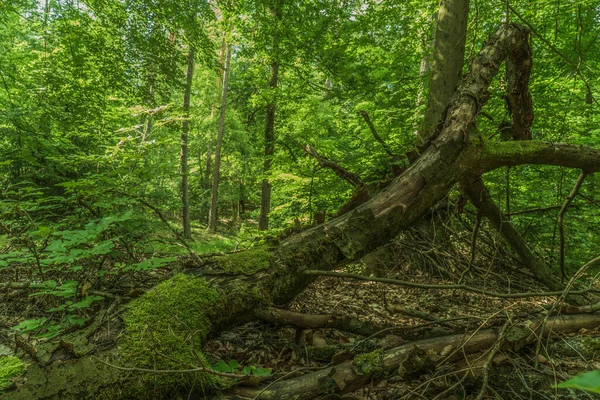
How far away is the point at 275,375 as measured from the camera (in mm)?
1739

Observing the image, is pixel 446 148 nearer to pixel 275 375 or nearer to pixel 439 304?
pixel 439 304

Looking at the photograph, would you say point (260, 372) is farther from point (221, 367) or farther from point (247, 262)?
point (247, 262)

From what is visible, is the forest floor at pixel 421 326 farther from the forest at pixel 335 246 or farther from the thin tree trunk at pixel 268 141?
the thin tree trunk at pixel 268 141

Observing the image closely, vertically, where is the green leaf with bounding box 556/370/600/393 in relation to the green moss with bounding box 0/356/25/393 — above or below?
above

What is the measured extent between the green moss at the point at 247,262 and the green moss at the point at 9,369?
1137 millimetres

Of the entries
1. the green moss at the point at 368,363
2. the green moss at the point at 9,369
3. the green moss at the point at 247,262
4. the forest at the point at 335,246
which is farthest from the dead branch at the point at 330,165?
the green moss at the point at 9,369

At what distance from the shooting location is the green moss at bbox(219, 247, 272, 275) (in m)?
2.25

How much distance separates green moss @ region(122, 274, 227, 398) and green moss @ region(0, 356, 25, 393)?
43 cm

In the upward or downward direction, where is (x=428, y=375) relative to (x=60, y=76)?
downward

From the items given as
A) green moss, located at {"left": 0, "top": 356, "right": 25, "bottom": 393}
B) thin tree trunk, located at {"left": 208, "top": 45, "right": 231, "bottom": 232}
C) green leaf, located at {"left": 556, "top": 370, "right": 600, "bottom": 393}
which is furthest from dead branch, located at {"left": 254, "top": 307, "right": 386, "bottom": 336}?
thin tree trunk, located at {"left": 208, "top": 45, "right": 231, "bottom": 232}

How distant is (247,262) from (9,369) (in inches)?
52.2

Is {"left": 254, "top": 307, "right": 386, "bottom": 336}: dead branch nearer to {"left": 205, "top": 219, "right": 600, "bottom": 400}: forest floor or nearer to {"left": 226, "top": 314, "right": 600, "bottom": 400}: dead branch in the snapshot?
{"left": 205, "top": 219, "right": 600, "bottom": 400}: forest floor

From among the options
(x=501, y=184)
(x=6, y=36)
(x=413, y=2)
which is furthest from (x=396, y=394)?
(x=6, y=36)

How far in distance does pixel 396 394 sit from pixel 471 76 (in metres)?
3.12
